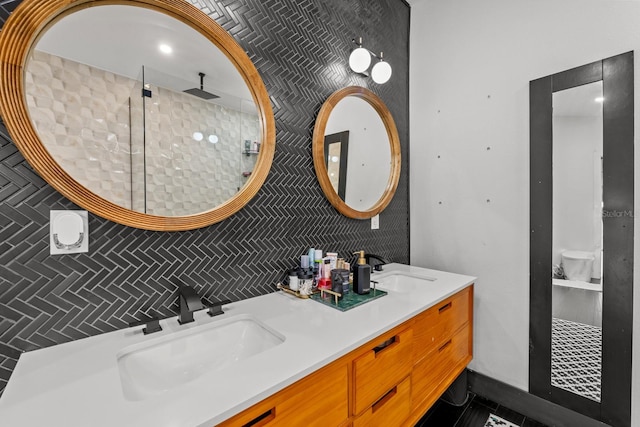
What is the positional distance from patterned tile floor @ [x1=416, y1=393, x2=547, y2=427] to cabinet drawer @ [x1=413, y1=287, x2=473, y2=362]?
63 centimetres

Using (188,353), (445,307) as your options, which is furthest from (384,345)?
(188,353)

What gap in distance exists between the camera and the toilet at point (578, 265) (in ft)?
5.34

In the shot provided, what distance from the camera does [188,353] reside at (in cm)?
103

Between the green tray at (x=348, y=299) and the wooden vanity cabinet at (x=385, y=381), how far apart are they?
0.21 m

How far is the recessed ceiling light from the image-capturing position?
114 centimetres

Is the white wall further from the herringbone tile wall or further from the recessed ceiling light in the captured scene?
the recessed ceiling light

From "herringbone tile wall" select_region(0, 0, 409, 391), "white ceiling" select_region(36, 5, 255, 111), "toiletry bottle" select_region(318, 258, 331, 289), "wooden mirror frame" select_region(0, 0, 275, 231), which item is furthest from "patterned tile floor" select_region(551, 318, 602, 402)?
"white ceiling" select_region(36, 5, 255, 111)

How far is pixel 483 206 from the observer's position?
6.69ft

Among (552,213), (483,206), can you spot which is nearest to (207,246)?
(483,206)

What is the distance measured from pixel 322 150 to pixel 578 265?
5.44 feet

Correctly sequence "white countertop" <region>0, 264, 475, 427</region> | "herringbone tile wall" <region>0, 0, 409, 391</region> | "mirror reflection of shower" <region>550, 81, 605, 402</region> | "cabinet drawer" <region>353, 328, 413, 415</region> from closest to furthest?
"white countertop" <region>0, 264, 475, 427</region> < "herringbone tile wall" <region>0, 0, 409, 391</region> < "cabinet drawer" <region>353, 328, 413, 415</region> < "mirror reflection of shower" <region>550, 81, 605, 402</region>

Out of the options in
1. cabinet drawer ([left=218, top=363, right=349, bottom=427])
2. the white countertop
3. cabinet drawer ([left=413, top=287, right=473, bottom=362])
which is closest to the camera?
the white countertop

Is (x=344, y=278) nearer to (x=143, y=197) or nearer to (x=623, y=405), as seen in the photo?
(x=143, y=197)

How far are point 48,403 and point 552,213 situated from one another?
7.79 ft
